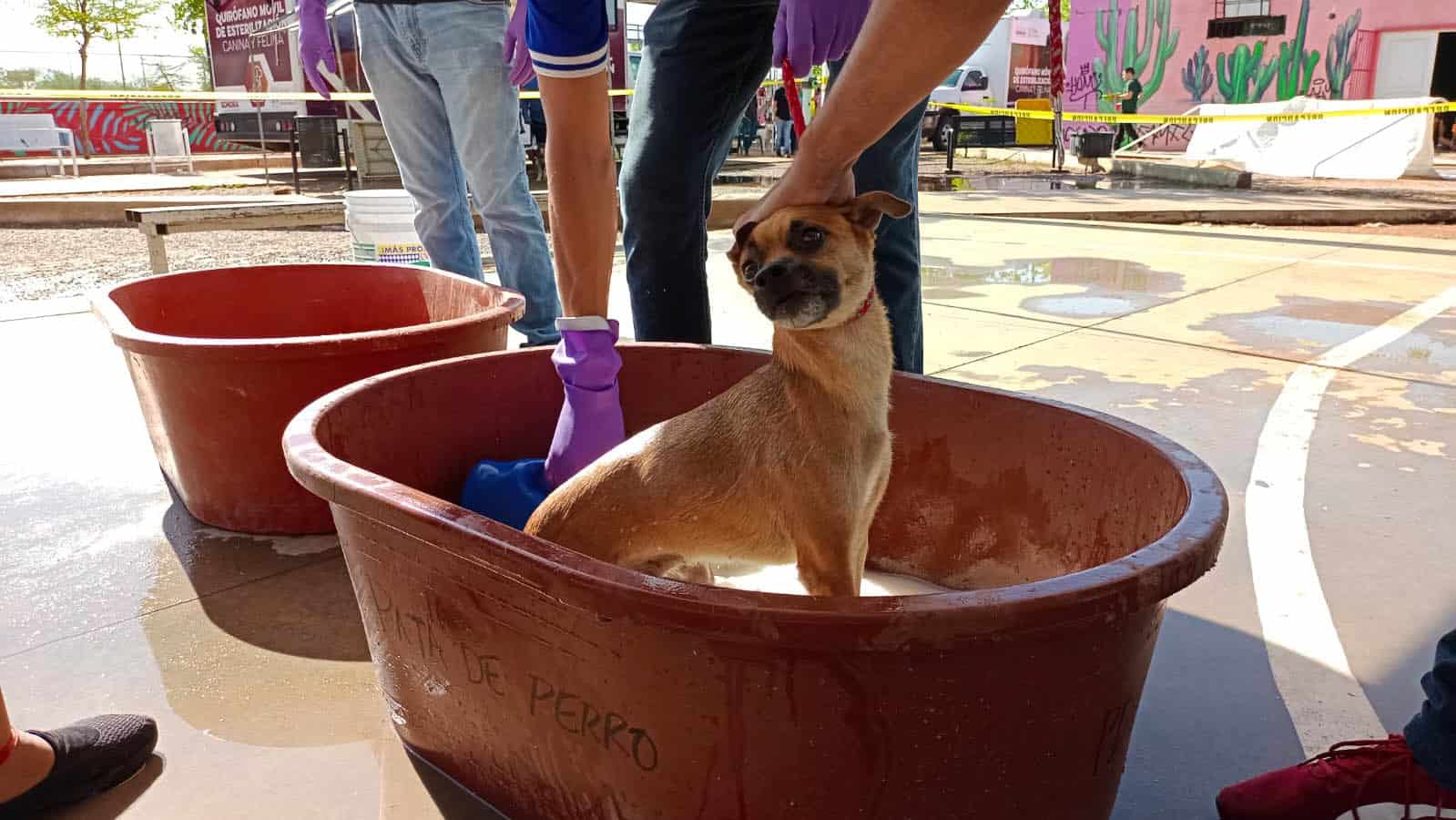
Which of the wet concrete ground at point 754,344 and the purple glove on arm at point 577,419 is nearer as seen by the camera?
the wet concrete ground at point 754,344

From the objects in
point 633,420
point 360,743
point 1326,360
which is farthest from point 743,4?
point 1326,360

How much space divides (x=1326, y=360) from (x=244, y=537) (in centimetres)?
465

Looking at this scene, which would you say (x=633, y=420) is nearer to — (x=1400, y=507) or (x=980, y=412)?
(x=980, y=412)

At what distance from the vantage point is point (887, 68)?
1.68m

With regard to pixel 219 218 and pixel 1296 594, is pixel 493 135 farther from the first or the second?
pixel 1296 594

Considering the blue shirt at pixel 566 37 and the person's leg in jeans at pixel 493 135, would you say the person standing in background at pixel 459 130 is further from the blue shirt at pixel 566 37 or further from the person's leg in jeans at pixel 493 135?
the blue shirt at pixel 566 37

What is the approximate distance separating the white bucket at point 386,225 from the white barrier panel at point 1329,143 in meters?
17.7

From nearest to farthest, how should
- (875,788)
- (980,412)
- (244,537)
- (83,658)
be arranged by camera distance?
(875,788) → (83,658) → (980,412) → (244,537)

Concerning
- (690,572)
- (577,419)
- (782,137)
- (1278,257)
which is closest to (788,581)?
(690,572)

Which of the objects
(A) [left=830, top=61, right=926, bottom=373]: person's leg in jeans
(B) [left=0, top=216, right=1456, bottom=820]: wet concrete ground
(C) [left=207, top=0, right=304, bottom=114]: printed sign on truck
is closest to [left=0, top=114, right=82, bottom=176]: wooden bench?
(C) [left=207, top=0, right=304, bottom=114]: printed sign on truck

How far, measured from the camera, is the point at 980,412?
242 cm

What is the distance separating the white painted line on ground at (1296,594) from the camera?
199 cm

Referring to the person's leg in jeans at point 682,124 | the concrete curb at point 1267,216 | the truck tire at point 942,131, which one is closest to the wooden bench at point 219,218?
the person's leg in jeans at point 682,124

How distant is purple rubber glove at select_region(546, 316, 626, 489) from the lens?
252 centimetres
